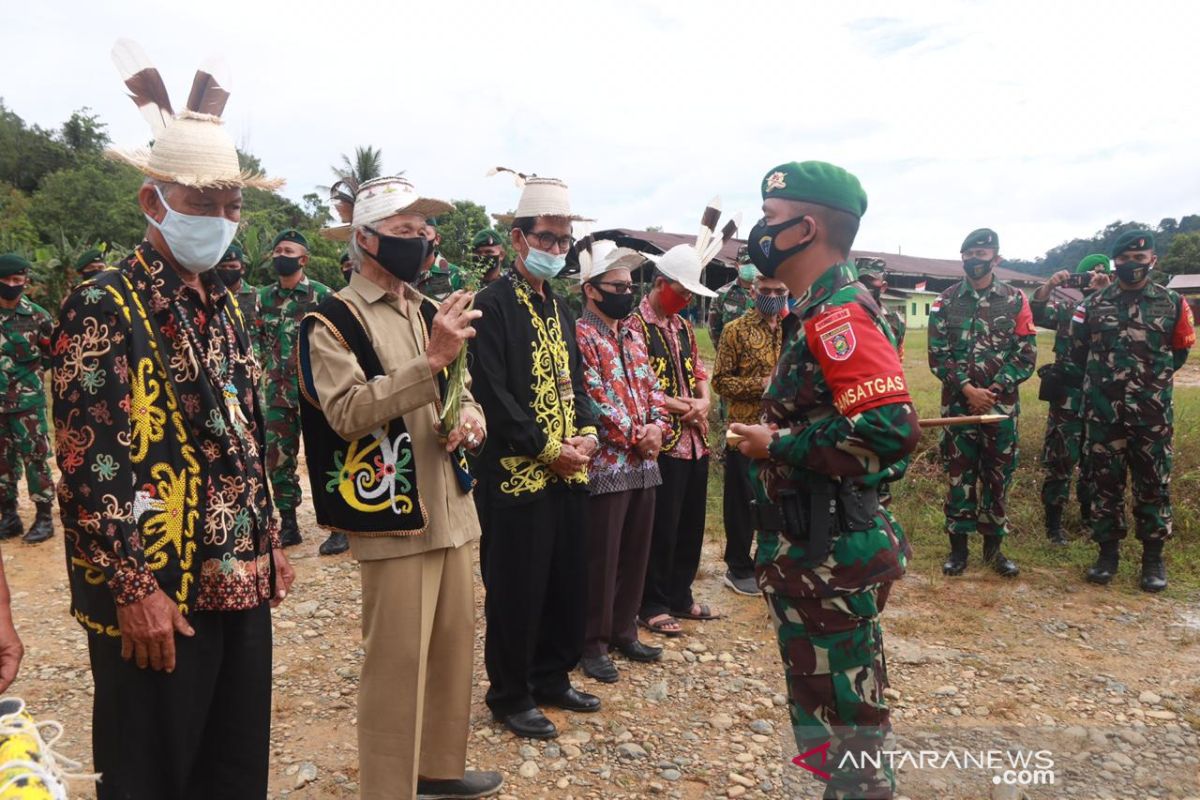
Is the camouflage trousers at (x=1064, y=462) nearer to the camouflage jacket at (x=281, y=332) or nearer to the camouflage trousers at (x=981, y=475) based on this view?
the camouflage trousers at (x=981, y=475)

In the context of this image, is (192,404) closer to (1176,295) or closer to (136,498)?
(136,498)

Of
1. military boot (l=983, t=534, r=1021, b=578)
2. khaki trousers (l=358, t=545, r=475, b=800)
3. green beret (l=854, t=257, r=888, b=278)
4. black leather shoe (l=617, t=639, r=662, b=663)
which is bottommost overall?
black leather shoe (l=617, t=639, r=662, b=663)

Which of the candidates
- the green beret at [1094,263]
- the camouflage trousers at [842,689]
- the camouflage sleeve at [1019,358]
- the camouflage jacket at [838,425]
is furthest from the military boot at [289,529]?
the green beret at [1094,263]

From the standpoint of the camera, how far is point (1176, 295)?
18.1 feet

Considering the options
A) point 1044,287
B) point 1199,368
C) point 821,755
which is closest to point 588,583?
point 821,755

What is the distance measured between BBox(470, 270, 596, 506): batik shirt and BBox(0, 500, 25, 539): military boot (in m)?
5.47

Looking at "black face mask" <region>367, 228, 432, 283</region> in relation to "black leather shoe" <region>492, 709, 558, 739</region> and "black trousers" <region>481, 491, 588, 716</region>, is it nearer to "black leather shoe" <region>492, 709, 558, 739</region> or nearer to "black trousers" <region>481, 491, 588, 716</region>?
"black trousers" <region>481, 491, 588, 716</region>

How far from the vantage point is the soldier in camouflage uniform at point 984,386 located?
5.72 m

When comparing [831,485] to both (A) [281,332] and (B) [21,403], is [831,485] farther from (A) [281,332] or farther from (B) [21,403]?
(B) [21,403]

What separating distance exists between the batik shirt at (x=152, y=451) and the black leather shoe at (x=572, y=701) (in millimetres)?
1910

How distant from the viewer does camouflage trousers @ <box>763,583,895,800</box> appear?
227cm

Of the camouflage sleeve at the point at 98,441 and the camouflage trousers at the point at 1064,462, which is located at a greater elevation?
the camouflage sleeve at the point at 98,441

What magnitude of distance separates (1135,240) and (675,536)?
12.9ft

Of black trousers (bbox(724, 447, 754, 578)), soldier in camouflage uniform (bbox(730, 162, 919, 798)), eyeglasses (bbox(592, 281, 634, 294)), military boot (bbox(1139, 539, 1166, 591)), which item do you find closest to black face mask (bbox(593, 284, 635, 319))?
eyeglasses (bbox(592, 281, 634, 294))
